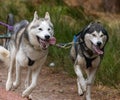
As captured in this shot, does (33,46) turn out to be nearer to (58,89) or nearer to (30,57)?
(30,57)

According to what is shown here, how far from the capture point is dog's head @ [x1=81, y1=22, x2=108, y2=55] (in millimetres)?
7876

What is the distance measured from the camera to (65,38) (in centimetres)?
1082

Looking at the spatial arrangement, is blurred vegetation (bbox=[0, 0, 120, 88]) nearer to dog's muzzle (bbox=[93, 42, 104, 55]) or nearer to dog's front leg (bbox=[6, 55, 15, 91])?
dog's muzzle (bbox=[93, 42, 104, 55])

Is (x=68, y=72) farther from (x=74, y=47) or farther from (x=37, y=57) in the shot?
(x=37, y=57)

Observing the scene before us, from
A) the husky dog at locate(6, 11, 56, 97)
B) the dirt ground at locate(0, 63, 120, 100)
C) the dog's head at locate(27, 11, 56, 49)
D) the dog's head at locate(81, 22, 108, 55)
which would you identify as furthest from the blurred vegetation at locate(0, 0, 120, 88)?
the dog's head at locate(27, 11, 56, 49)

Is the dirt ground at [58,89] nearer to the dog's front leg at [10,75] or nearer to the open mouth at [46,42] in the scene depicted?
the dog's front leg at [10,75]

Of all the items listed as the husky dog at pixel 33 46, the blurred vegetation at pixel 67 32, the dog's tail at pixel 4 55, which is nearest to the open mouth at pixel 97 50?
the husky dog at pixel 33 46

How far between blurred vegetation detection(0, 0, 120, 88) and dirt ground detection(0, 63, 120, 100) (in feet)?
0.46

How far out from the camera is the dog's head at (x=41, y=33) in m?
7.34

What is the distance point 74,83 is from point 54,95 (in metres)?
1.06

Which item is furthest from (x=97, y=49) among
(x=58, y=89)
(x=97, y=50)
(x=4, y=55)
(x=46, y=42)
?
(x=58, y=89)

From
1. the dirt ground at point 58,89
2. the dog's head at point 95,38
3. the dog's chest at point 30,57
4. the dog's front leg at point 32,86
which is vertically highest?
the dog's head at point 95,38

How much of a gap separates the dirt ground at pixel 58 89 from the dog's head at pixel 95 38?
1.09 meters

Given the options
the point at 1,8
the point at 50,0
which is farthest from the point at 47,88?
the point at 50,0
